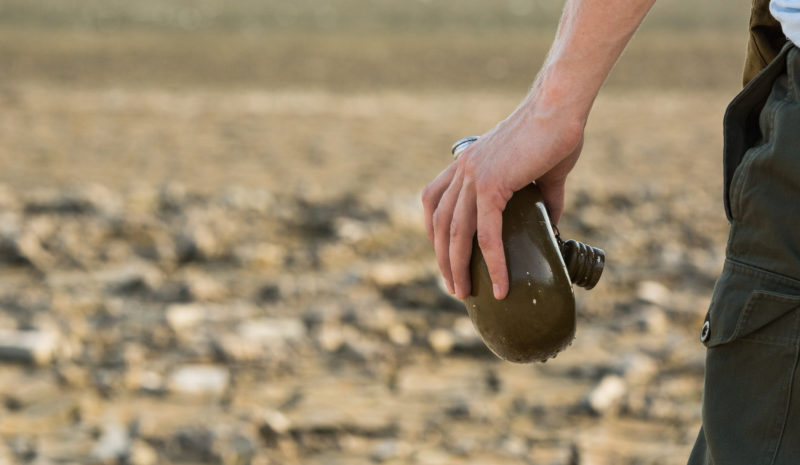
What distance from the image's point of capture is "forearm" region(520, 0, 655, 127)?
1.27 meters

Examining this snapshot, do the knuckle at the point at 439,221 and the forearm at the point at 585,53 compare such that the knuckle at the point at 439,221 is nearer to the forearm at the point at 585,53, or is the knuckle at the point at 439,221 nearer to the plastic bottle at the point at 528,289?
the plastic bottle at the point at 528,289

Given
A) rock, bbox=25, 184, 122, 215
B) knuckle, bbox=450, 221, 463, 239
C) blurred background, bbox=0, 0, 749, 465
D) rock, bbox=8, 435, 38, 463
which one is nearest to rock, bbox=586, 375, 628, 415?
blurred background, bbox=0, 0, 749, 465

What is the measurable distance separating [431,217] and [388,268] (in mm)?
3337

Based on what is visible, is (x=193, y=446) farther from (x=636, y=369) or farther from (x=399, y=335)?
(x=636, y=369)

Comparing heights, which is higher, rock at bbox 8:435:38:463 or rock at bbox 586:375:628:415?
rock at bbox 8:435:38:463

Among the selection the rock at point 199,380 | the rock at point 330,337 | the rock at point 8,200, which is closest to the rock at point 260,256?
the rock at point 330,337

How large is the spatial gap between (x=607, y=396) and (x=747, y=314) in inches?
90.5

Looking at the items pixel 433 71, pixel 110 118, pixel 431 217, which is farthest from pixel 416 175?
pixel 433 71

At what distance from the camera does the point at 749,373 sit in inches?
46.2

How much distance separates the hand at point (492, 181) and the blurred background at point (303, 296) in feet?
5.77

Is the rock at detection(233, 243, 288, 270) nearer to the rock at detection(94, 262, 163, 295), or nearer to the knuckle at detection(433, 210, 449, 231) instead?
the rock at detection(94, 262, 163, 295)

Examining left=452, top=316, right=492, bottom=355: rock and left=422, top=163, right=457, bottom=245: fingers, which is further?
left=452, top=316, right=492, bottom=355: rock

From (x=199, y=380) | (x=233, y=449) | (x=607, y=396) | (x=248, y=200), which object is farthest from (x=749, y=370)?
(x=248, y=200)

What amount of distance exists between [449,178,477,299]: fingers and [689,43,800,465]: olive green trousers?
311 mm
